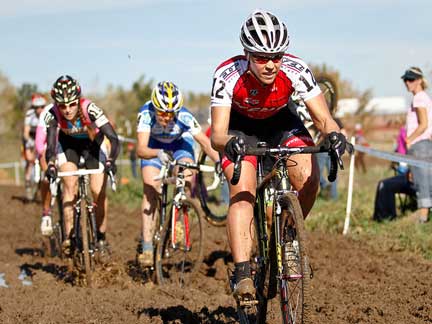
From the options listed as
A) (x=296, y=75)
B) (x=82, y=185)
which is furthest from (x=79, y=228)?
(x=296, y=75)

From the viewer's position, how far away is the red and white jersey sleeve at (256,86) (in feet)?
18.0

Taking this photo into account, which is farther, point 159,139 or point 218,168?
point 159,139

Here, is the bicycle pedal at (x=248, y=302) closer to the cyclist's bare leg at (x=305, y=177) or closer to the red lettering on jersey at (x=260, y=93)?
the cyclist's bare leg at (x=305, y=177)

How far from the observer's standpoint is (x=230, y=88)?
5469 millimetres

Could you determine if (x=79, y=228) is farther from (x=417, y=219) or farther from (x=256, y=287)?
(x=417, y=219)

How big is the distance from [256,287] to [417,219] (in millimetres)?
5164

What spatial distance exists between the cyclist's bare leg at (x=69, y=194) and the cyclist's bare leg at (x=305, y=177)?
4112mm

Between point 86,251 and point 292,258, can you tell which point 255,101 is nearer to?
point 292,258

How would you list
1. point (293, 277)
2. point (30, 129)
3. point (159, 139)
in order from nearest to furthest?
point (293, 277) → point (159, 139) → point (30, 129)

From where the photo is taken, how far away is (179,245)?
8.41 m

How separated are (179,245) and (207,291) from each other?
2.64 feet

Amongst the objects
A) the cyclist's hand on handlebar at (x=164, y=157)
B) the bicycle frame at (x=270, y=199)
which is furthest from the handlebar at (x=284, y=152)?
the cyclist's hand on handlebar at (x=164, y=157)

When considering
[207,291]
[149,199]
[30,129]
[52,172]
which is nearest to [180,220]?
[149,199]

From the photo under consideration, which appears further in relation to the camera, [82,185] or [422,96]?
[422,96]
